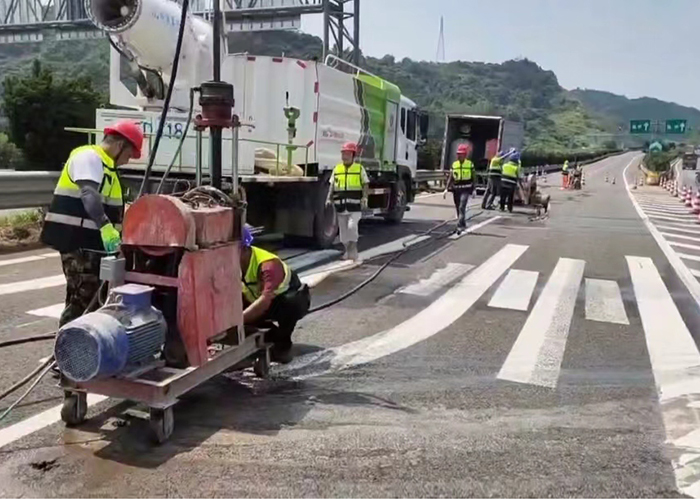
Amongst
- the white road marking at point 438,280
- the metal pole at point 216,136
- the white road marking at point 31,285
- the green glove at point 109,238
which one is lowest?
the white road marking at point 438,280

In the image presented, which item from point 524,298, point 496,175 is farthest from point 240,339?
point 496,175

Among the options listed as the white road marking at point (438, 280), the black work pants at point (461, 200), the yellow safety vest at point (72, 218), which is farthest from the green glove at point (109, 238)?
the black work pants at point (461, 200)

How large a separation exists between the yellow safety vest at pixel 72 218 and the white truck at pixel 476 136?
1037 inches

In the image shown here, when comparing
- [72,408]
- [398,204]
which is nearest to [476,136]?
[398,204]

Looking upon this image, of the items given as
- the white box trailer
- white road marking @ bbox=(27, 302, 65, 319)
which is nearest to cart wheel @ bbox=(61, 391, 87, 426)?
white road marking @ bbox=(27, 302, 65, 319)

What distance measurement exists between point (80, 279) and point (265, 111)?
23.5ft

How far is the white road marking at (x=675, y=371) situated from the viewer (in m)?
4.30

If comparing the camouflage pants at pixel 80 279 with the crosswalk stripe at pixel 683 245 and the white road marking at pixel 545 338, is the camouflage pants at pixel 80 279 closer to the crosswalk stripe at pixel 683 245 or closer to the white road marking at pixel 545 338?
the white road marking at pixel 545 338

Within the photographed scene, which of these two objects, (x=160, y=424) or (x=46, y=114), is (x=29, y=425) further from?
(x=46, y=114)

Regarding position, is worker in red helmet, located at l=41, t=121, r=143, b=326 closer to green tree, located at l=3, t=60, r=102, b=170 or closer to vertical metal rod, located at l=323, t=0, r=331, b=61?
green tree, located at l=3, t=60, r=102, b=170

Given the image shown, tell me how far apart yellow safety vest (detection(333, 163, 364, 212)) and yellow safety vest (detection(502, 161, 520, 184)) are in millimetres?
9577

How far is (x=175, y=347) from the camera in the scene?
4.63m

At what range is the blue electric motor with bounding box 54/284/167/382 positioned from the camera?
13.3 feet

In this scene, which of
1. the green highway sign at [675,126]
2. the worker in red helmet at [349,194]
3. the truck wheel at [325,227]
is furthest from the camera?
the green highway sign at [675,126]
